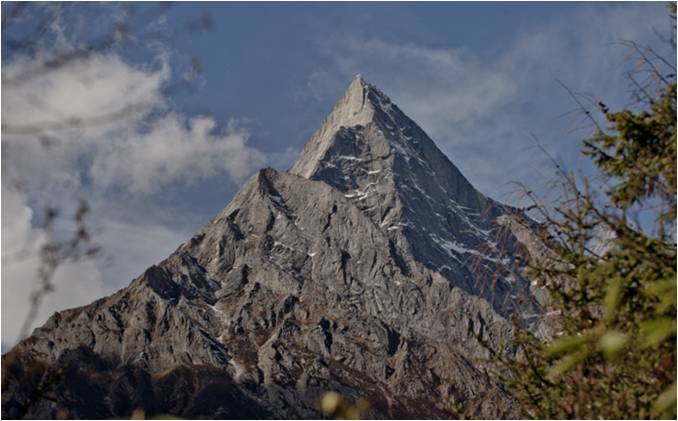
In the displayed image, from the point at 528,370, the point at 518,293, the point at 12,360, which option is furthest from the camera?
the point at 528,370

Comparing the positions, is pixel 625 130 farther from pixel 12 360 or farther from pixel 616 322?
pixel 12 360

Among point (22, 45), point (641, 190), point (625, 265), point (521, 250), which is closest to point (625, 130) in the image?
point (641, 190)

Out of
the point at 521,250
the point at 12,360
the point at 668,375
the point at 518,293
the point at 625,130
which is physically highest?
the point at 625,130

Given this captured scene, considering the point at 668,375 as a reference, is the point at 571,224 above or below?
above

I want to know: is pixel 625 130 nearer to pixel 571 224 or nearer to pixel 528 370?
pixel 571 224

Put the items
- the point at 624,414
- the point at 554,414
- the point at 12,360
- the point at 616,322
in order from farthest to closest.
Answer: the point at 554,414, the point at 624,414, the point at 616,322, the point at 12,360

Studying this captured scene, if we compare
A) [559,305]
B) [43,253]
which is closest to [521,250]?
[559,305]

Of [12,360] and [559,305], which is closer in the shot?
[12,360]
